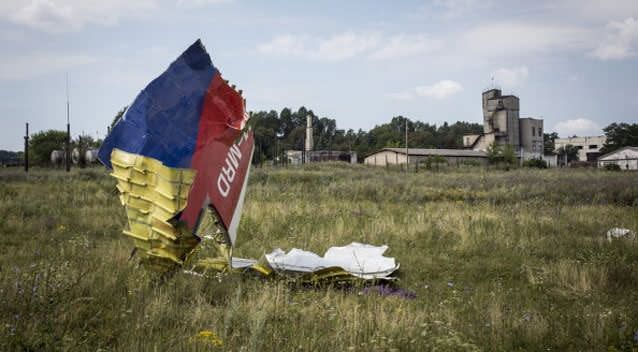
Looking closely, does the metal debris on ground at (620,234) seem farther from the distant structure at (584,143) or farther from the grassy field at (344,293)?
the distant structure at (584,143)

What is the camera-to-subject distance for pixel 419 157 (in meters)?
66.9

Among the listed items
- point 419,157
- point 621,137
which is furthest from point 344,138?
point 621,137

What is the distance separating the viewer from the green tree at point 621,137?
10162 centimetres

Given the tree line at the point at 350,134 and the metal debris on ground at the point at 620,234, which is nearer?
the metal debris on ground at the point at 620,234

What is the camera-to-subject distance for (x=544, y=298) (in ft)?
17.5

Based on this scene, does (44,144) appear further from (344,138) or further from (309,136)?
(344,138)

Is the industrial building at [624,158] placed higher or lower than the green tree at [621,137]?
lower

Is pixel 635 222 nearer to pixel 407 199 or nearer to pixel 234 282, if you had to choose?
pixel 407 199

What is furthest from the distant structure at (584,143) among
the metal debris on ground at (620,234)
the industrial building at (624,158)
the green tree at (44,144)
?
the metal debris on ground at (620,234)

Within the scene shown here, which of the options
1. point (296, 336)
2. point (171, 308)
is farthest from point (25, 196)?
point (296, 336)

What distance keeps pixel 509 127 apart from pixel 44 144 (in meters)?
71.0

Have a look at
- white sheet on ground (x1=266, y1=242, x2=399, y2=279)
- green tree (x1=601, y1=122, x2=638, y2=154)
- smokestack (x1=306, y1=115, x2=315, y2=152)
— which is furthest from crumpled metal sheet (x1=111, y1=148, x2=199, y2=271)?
green tree (x1=601, y1=122, x2=638, y2=154)

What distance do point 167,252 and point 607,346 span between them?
3.57m

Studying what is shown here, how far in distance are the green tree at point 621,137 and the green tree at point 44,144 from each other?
328 feet
